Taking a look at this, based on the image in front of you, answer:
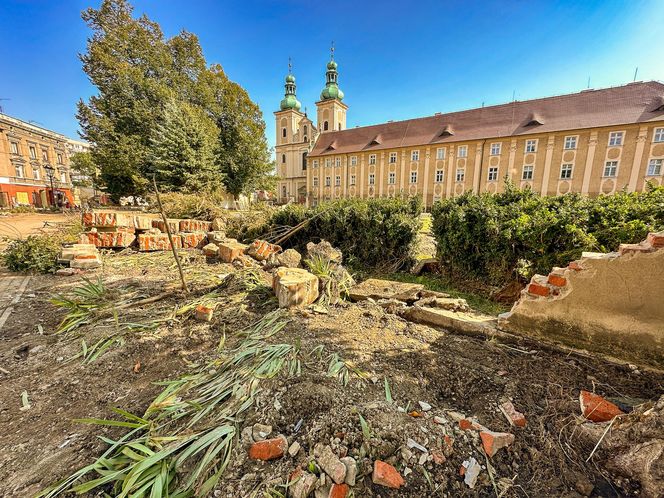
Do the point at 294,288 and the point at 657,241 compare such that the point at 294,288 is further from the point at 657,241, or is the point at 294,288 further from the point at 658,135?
the point at 658,135

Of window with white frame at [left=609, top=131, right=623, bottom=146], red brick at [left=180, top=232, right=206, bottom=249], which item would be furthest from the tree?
window with white frame at [left=609, top=131, right=623, bottom=146]

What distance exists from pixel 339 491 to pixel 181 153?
17342 millimetres

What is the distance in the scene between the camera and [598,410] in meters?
1.86

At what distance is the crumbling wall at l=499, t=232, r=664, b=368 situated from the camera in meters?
2.30

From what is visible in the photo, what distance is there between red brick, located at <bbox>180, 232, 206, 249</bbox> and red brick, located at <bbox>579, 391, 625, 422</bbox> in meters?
7.97

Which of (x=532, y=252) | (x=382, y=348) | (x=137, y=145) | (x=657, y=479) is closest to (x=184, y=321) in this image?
(x=382, y=348)

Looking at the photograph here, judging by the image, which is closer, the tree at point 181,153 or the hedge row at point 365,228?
the hedge row at point 365,228

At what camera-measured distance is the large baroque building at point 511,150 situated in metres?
21.9

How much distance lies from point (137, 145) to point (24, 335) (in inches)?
679

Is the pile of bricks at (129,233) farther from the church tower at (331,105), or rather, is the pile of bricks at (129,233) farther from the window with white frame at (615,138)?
the church tower at (331,105)

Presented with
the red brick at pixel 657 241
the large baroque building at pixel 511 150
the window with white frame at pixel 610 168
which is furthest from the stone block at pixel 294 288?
the window with white frame at pixel 610 168

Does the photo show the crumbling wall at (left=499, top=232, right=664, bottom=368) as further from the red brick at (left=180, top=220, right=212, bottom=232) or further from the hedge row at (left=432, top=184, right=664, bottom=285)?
the red brick at (left=180, top=220, right=212, bottom=232)

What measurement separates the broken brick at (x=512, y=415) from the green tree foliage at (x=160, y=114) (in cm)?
1532

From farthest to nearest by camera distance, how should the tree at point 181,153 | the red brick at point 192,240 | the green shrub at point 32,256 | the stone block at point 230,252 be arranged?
the tree at point 181,153, the red brick at point 192,240, the stone block at point 230,252, the green shrub at point 32,256
